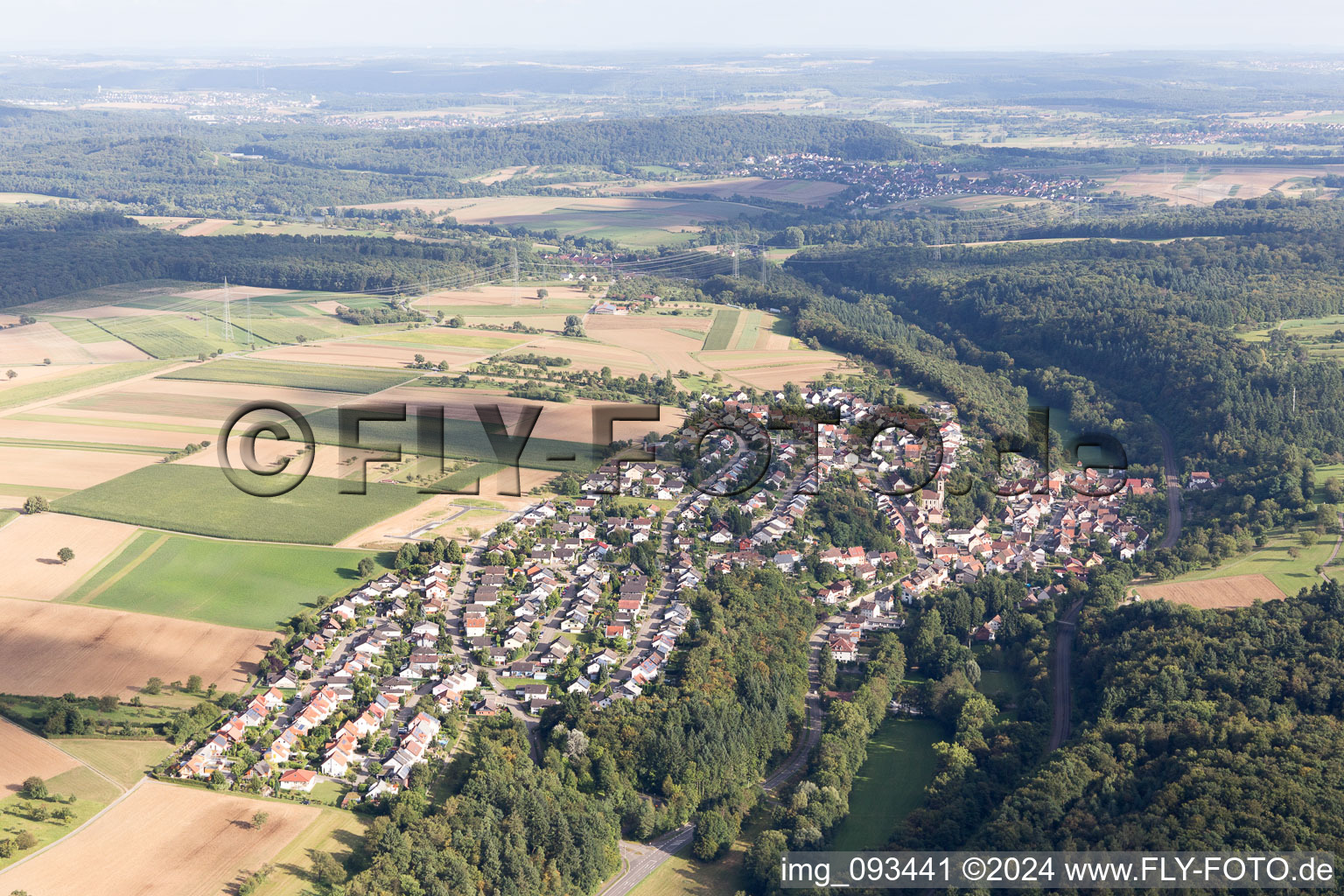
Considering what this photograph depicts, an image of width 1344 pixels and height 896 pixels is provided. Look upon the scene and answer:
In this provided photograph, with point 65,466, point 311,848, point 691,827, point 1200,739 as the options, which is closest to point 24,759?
point 311,848

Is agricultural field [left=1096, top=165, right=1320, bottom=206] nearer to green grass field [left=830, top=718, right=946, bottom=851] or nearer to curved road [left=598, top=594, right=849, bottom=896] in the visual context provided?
curved road [left=598, top=594, right=849, bottom=896]

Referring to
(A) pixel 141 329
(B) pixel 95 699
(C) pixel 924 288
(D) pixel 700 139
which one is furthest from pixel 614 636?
(D) pixel 700 139

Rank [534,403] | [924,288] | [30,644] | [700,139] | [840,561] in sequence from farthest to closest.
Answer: [700,139] < [924,288] < [534,403] < [840,561] < [30,644]

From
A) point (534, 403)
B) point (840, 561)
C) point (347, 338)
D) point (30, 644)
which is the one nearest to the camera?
point (30, 644)

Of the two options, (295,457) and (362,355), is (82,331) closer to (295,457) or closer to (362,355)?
(362,355)

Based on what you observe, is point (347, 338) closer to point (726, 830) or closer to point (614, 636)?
point (614, 636)

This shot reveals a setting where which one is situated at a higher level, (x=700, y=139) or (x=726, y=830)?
(x=700, y=139)
